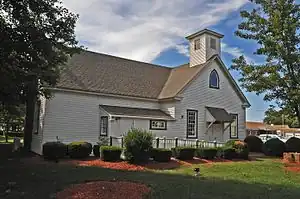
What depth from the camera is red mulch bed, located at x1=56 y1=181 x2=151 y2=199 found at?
8.36 m

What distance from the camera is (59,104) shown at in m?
20.1

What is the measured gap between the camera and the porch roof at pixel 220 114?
25.5 meters

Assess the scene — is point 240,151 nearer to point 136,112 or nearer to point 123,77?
point 136,112

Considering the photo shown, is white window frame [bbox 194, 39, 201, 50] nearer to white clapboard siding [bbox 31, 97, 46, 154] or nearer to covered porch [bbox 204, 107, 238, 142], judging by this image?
covered porch [bbox 204, 107, 238, 142]

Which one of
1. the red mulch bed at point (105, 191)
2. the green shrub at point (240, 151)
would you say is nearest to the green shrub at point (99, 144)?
the green shrub at point (240, 151)

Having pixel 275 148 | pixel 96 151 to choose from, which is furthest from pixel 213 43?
pixel 96 151

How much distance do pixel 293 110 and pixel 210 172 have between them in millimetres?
8743

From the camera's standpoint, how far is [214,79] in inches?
1072

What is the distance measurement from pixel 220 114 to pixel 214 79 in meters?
3.27

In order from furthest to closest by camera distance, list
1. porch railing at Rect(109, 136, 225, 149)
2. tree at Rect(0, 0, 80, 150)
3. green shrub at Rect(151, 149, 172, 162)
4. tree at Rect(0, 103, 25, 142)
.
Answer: porch railing at Rect(109, 136, 225, 149) < tree at Rect(0, 103, 25, 142) < green shrub at Rect(151, 149, 172, 162) < tree at Rect(0, 0, 80, 150)

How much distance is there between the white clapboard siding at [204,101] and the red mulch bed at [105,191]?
14.8 meters

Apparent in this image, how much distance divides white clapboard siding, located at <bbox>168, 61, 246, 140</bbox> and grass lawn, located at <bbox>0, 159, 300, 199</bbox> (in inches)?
364

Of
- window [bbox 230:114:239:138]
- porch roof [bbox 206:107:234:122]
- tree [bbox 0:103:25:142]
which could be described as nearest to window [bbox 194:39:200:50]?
porch roof [bbox 206:107:234:122]

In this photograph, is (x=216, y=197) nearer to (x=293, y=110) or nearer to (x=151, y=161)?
(x=151, y=161)
